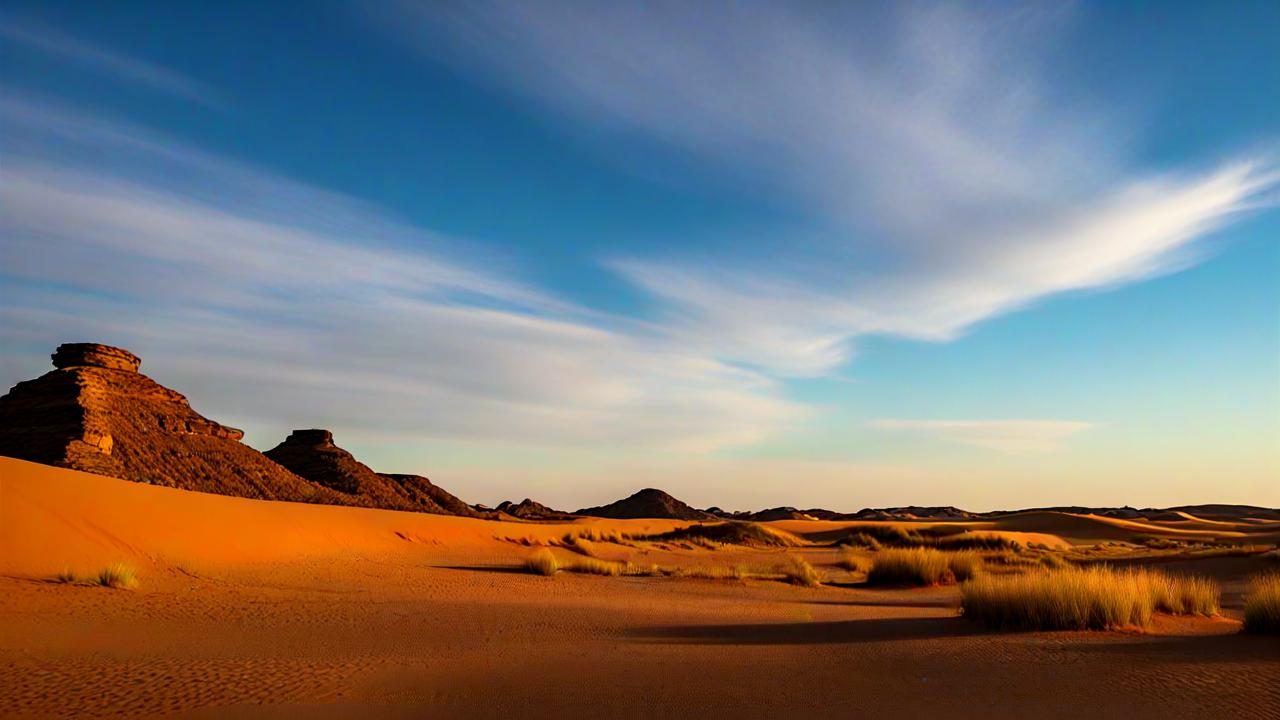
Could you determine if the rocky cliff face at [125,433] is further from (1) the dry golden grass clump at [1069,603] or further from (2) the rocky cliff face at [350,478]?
(1) the dry golden grass clump at [1069,603]

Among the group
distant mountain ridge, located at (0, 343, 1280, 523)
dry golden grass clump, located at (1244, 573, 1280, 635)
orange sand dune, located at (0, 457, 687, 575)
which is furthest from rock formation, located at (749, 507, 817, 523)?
dry golden grass clump, located at (1244, 573, 1280, 635)

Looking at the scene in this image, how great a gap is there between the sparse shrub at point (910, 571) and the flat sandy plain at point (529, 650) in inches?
43.7

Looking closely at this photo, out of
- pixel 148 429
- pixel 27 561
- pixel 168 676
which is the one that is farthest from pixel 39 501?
pixel 148 429

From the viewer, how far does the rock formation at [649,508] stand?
4500 inches

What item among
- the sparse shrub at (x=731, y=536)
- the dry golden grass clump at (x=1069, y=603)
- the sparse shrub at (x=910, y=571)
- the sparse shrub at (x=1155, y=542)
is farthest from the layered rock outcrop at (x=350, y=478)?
the dry golden grass clump at (x=1069, y=603)

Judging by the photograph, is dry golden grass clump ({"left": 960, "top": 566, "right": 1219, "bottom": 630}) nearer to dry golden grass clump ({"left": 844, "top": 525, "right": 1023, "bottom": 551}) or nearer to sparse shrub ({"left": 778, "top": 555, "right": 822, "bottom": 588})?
sparse shrub ({"left": 778, "top": 555, "right": 822, "bottom": 588})

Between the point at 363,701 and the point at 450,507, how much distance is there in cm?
7148

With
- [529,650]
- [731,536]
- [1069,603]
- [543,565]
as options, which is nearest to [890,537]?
[731,536]

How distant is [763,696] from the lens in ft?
22.5

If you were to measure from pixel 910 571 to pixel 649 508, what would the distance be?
9742 cm

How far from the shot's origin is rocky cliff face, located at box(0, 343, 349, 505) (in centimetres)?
4119

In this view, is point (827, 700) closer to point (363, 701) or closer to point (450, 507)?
point (363, 701)

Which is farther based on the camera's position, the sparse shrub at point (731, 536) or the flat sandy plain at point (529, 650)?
the sparse shrub at point (731, 536)

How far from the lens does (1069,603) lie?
33.3 feet
